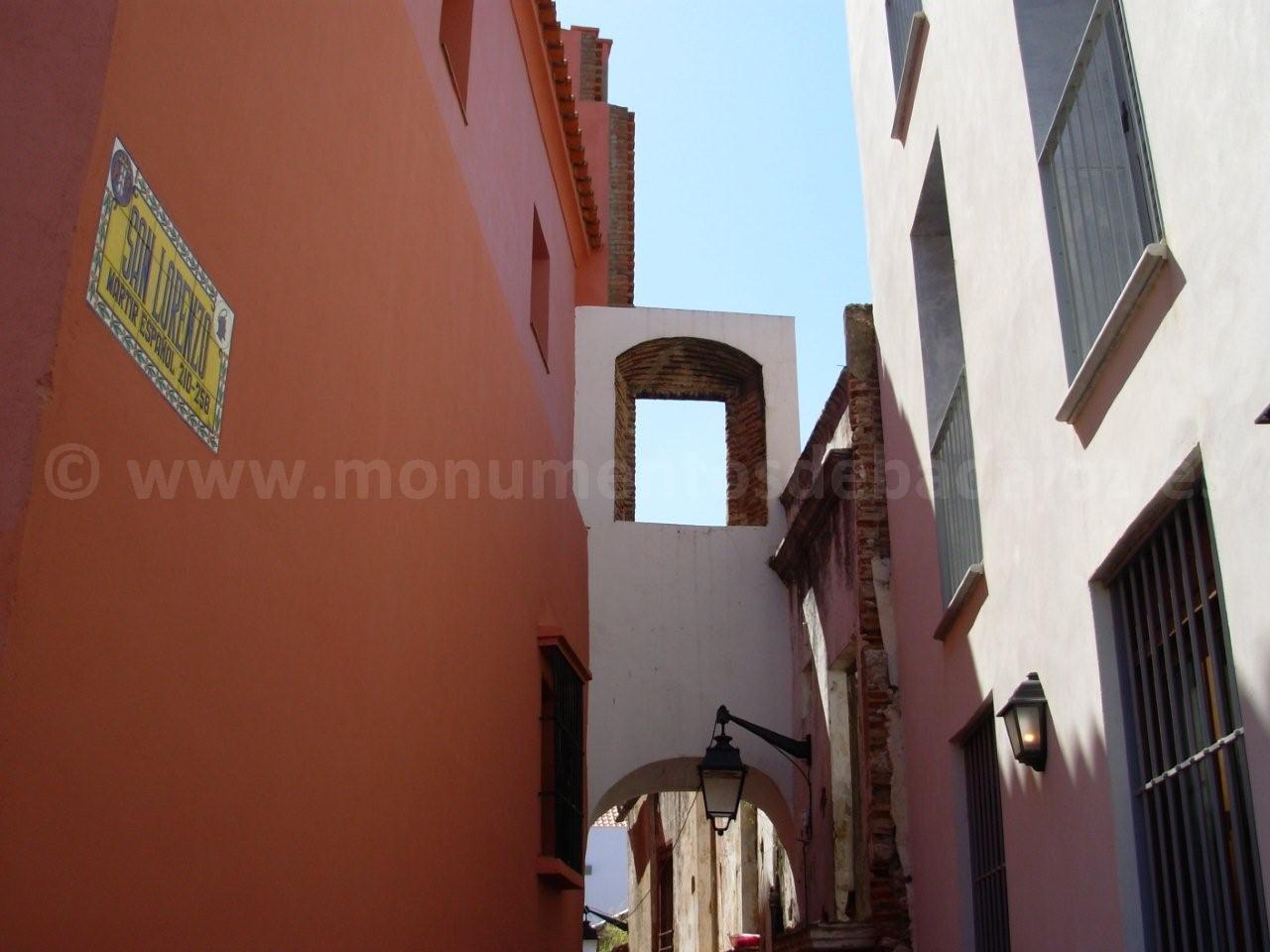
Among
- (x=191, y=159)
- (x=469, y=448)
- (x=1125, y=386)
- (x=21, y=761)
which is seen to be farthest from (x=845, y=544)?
(x=21, y=761)

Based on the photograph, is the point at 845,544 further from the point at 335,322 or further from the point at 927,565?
the point at 335,322

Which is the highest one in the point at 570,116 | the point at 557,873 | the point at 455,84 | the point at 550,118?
the point at 570,116

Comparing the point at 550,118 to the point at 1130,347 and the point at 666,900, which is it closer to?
the point at 1130,347

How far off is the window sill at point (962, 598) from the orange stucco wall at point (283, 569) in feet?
7.36

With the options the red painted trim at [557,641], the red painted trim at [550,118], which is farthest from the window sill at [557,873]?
the red painted trim at [550,118]

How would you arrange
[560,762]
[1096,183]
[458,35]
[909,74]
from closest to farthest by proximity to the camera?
1. [1096,183]
2. [458,35]
3. [909,74]
4. [560,762]

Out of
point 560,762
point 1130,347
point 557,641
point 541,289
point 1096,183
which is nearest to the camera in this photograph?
point 1130,347

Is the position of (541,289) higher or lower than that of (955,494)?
higher

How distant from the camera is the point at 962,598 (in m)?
6.98

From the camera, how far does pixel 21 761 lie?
2.64 meters

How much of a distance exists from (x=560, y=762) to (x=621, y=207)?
9.23 metres

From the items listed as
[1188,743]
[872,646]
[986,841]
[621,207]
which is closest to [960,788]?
[986,841]

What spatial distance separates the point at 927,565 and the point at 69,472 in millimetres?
5868

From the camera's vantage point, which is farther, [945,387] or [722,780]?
[722,780]
